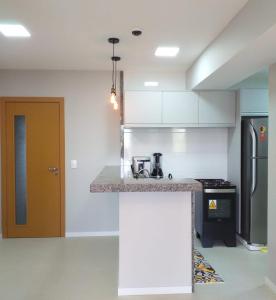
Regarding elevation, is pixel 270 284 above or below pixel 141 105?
below

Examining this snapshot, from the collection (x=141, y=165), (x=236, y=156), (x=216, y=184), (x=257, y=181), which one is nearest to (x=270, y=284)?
(x=257, y=181)

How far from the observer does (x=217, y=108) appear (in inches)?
164

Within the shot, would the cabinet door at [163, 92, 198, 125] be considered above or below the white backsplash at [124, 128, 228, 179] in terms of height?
above

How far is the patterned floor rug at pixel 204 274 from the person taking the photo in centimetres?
292

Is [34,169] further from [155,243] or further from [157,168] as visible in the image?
[155,243]

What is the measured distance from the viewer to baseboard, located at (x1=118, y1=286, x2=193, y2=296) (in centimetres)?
262

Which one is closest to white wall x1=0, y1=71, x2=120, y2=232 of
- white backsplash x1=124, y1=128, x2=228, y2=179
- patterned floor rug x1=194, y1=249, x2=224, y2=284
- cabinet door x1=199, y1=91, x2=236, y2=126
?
white backsplash x1=124, y1=128, x2=228, y2=179

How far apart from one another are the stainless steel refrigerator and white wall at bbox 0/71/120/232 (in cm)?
193

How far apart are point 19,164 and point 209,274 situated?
311 centimetres

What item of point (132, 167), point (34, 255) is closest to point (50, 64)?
point (132, 167)

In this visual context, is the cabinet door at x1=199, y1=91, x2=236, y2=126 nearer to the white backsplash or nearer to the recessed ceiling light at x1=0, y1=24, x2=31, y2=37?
the white backsplash

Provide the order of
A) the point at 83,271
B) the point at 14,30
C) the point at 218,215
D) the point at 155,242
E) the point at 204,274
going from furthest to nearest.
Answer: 1. the point at 218,215
2. the point at 83,271
3. the point at 204,274
4. the point at 14,30
5. the point at 155,242

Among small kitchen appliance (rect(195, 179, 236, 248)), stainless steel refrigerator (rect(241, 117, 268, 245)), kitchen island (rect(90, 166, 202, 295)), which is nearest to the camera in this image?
kitchen island (rect(90, 166, 202, 295))

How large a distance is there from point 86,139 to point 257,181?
8.32ft
